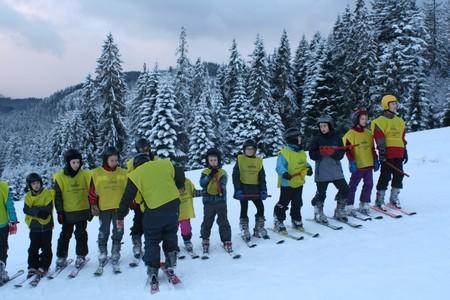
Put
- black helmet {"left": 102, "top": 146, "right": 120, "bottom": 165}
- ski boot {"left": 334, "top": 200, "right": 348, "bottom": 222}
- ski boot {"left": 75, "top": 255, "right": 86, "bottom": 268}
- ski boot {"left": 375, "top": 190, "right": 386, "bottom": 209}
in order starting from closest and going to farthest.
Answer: black helmet {"left": 102, "top": 146, "right": 120, "bottom": 165}
ski boot {"left": 75, "top": 255, "right": 86, "bottom": 268}
ski boot {"left": 334, "top": 200, "right": 348, "bottom": 222}
ski boot {"left": 375, "top": 190, "right": 386, "bottom": 209}

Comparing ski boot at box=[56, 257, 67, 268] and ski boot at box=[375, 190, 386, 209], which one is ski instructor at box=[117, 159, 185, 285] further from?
ski boot at box=[375, 190, 386, 209]

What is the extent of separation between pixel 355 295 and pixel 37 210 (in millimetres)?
5373

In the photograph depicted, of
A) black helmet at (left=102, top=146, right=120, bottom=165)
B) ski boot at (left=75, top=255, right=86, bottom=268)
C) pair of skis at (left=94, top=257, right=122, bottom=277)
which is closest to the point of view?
pair of skis at (left=94, top=257, right=122, bottom=277)

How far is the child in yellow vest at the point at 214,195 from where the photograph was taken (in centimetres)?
772

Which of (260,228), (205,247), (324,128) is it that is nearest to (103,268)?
(205,247)

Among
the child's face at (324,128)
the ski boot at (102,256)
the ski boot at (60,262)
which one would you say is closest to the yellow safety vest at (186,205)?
the ski boot at (102,256)

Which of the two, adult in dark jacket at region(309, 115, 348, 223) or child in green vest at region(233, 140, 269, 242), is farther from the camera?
adult in dark jacket at region(309, 115, 348, 223)

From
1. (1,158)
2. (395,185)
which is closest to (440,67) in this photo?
(395,185)

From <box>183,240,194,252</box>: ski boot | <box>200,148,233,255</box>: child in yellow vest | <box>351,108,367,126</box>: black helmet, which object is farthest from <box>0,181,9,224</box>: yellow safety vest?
<box>351,108,367,126</box>: black helmet

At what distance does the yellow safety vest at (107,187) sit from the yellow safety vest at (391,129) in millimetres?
5238

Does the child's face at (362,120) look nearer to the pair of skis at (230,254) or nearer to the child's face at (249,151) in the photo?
the child's face at (249,151)

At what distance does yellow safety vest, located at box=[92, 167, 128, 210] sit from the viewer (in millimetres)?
7434

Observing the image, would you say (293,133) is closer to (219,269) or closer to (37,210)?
(219,269)

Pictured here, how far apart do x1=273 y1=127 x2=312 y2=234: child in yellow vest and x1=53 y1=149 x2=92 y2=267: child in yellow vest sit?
139 inches
